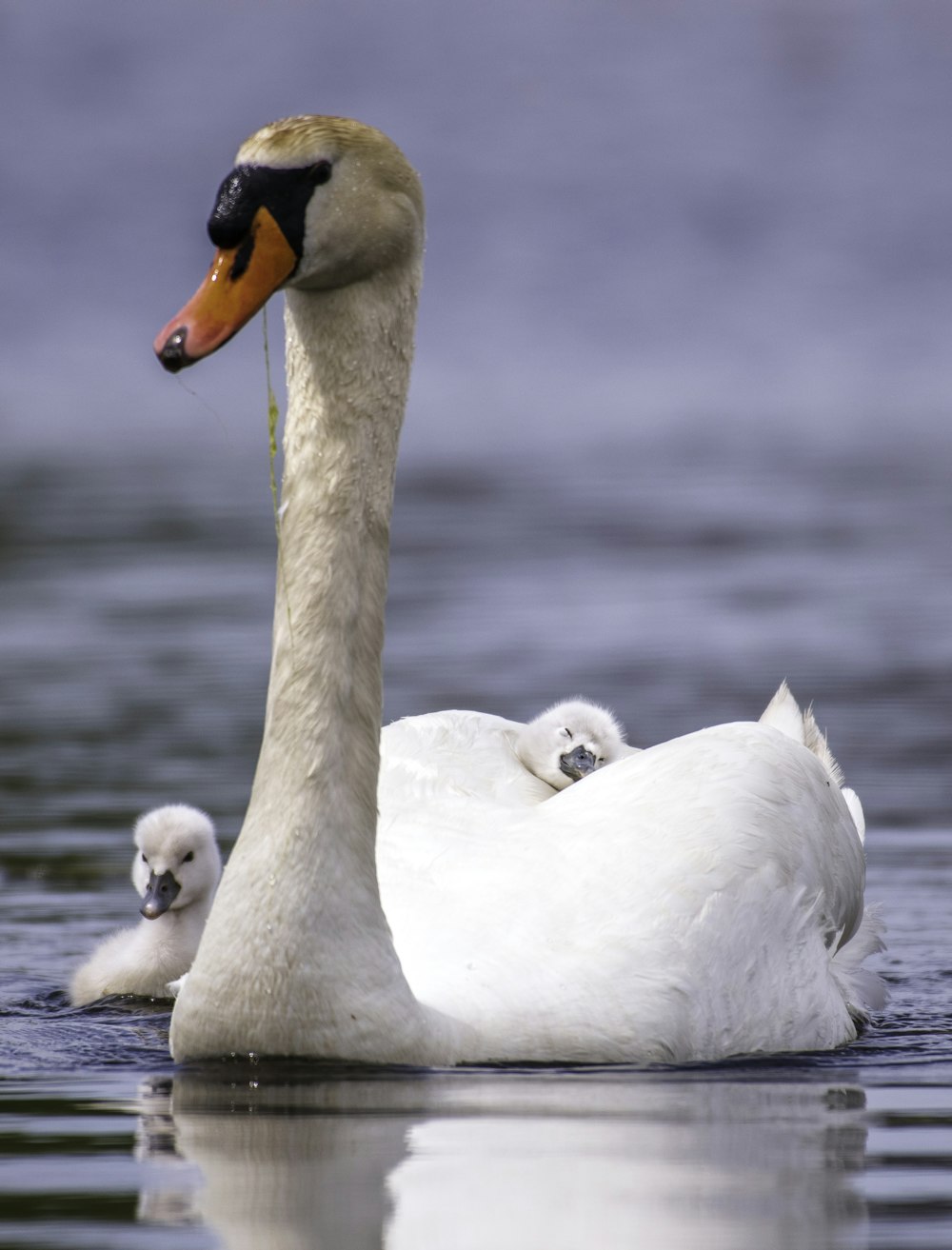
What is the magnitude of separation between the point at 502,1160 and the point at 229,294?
7.16 ft

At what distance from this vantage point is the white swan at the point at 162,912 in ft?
31.4

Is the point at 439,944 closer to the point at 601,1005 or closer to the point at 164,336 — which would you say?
the point at 601,1005

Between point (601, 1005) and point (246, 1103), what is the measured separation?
39.2 inches

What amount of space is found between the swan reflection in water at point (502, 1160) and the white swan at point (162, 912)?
2.32 meters

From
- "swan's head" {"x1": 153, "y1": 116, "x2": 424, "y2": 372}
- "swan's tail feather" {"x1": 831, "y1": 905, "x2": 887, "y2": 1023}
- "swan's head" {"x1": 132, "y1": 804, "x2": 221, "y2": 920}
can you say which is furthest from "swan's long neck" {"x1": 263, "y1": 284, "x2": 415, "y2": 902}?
"swan's head" {"x1": 132, "y1": 804, "x2": 221, "y2": 920}

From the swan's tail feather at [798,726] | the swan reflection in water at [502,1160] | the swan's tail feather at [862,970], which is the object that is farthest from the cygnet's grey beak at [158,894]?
the swan reflection in water at [502,1160]

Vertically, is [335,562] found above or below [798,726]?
above

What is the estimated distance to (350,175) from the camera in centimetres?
712

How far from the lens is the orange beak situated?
6582 mm

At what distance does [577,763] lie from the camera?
9.86 m

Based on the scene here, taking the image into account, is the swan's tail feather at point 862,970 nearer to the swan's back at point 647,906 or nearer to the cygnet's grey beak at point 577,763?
the swan's back at point 647,906

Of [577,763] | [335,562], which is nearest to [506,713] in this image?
[577,763]

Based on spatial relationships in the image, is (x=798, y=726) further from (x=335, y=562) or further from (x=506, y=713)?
(x=506, y=713)

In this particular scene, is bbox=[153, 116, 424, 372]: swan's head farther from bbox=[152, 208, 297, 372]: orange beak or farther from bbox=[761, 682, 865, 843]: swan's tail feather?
bbox=[761, 682, 865, 843]: swan's tail feather
